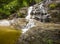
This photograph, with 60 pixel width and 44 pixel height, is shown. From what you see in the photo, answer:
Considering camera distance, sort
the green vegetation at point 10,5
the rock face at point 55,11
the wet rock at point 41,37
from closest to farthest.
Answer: the wet rock at point 41,37
the rock face at point 55,11
the green vegetation at point 10,5

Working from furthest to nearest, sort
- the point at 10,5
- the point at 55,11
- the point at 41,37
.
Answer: the point at 10,5
the point at 55,11
the point at 41,37

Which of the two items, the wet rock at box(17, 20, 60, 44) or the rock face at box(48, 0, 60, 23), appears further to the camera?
the rock face at box(48, 0, 60, 23)

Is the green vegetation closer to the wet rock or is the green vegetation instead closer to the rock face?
the rock face

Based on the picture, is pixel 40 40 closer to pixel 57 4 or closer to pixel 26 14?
pixel 57 4

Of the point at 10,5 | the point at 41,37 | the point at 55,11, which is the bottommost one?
Result: the point at 41,37

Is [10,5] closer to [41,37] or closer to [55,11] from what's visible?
[55,11]

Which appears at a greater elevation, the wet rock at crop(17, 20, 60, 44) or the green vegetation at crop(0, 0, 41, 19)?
the green vegetation at crop(0, 0, 41, 19)

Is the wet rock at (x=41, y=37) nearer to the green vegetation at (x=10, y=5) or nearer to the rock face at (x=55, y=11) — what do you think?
the rock face at (x=55, y=11)

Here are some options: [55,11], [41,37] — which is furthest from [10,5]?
[41,37]

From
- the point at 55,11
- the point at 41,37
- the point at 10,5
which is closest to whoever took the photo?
the point at 41,37

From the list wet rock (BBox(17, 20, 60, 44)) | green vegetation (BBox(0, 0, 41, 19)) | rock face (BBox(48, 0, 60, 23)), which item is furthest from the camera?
green vegetation (BBox(0, 0, 41, 19))

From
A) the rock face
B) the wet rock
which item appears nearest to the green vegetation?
the rock face

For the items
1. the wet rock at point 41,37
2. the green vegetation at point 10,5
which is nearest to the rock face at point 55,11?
the wet rock at point 41,37

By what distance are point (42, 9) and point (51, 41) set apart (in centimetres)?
825
